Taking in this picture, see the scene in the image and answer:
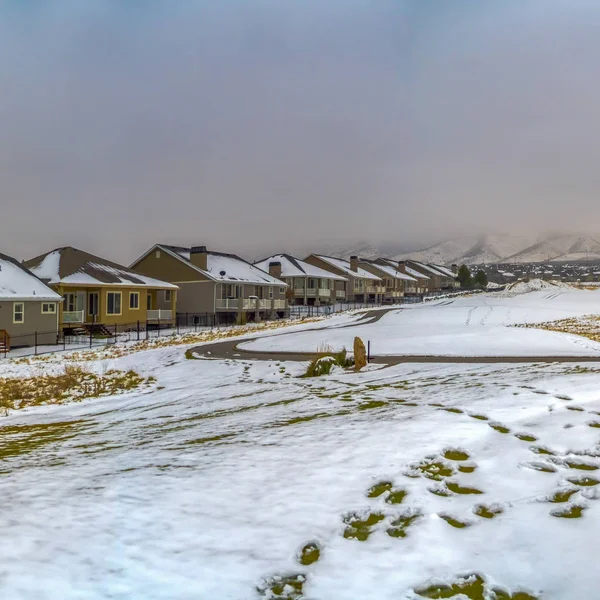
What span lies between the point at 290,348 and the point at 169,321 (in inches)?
769

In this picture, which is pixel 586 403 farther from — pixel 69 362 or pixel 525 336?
pixel 69 362

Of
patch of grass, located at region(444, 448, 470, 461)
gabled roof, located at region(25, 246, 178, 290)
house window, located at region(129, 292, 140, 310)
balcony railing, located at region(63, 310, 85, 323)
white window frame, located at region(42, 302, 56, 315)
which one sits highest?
gabled roof, located at region(25, 246, 178, 290)

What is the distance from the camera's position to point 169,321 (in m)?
42.4

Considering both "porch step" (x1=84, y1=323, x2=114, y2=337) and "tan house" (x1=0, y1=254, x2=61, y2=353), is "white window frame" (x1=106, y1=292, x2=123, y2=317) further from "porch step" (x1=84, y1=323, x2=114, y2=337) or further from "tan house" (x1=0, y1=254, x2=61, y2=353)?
"tan house" (x1=0, y1=254, x2=61, y2=353)

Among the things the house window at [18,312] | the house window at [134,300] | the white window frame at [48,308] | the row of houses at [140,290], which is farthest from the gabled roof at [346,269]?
the house window at [18,312]

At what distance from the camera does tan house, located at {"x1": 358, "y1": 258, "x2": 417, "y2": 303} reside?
9056cm

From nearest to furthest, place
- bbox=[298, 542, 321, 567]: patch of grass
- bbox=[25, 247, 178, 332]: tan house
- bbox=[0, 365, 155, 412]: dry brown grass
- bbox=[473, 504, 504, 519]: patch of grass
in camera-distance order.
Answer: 1. bbox=[298, 542, 321, 567]: patch of grass
2. bbox=[473, 504, 504, 519]: patch of grass
3. bbox=[0, 365, 155, 412]: dry brown grass
4. bbox=[25, 247, 178, 332]: tan house

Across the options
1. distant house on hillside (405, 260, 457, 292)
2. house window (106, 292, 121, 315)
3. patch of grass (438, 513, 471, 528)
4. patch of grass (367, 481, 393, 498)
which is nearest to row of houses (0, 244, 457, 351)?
house window (106, 292, 121, 315)

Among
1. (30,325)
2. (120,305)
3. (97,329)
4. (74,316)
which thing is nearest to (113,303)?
(120,305)

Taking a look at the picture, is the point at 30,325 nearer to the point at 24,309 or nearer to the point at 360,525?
the point at 24,309

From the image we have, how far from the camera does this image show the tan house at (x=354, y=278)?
77.2 meters

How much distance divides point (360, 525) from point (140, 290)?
37.1 metres

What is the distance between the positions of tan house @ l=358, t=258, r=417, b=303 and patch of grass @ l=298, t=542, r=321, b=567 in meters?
83.1

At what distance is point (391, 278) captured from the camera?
9325 cm
